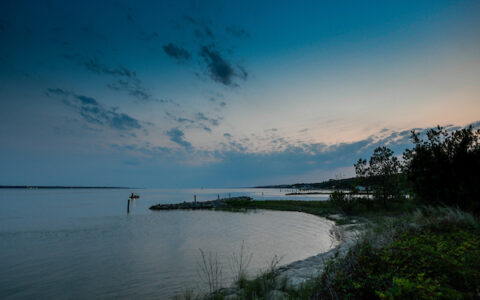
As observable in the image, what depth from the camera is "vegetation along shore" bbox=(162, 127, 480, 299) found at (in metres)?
3.92

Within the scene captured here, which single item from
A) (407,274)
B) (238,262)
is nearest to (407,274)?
(407,274)

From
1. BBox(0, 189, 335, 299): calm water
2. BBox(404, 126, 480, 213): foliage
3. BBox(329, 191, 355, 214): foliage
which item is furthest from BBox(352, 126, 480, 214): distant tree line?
BBox(329, 191, 355, 214): foliage

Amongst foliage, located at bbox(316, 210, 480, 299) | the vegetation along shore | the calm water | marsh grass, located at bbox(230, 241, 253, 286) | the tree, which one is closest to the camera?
foliage, located at bbox(316, 210, 480, 299)

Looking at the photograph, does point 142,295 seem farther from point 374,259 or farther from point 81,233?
point 81,233

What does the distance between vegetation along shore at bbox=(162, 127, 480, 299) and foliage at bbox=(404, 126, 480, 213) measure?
33 mm

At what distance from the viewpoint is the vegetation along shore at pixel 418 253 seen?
12.9ft

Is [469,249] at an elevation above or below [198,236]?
above

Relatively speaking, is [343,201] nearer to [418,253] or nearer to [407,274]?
[418,253]

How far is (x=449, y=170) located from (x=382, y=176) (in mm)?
13571

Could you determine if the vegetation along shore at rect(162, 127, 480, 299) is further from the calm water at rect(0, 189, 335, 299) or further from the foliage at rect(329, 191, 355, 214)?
the foliage at rect(329, 191, 355, 214)

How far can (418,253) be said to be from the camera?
4949 mm

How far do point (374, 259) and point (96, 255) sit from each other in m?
14.4

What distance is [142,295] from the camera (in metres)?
7.74

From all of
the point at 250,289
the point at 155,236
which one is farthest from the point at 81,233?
the point at 250,289
